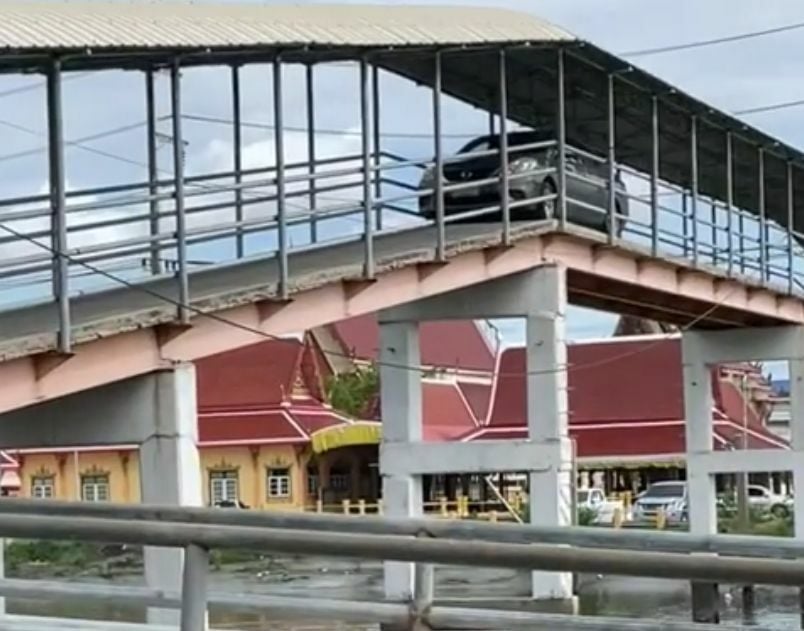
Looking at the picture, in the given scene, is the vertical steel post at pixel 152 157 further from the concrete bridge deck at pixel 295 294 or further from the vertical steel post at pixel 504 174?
the vertical steel post at pixel 504 174

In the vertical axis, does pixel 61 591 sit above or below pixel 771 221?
below

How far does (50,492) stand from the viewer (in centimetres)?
5069

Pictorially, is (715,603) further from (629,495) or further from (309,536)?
(629,495)

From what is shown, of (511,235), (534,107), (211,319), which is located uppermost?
(534,107)

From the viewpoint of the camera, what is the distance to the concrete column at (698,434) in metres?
32.8

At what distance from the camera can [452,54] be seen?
21.8 metres

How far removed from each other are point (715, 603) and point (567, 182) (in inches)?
527

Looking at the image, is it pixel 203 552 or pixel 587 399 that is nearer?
pixel 203 552

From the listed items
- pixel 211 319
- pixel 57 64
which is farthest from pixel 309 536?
pixel 211 319

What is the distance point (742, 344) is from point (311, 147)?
630 inches

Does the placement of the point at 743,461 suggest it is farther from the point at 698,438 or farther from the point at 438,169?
the point at 438,169

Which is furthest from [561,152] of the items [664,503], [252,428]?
[252,428]

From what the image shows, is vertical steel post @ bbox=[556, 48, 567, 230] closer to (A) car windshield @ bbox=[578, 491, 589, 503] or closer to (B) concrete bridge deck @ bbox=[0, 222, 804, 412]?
(B) concrete bridge deck @ bbox=[0, 222, 804, 412]

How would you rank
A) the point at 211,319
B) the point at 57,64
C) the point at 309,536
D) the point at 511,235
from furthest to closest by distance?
1. the point at 511,235
2. the point at 211,319
3. the point at 57,64
4. the point at 309,536
